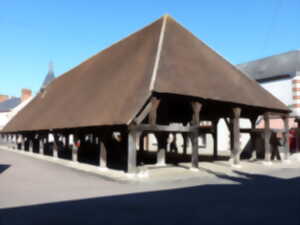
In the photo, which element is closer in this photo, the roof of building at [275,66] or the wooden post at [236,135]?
the wooden post at [236,135]

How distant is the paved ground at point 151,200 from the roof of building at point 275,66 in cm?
1155

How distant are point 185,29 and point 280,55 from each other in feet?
40.8

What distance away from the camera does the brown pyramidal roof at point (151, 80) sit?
10750mm

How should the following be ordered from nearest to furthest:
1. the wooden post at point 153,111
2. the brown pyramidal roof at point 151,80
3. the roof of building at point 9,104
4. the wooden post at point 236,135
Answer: the wooden post at point 153,111 < the brown pyramidal roof at point 151,80 < the wooden post at point 236,135 < the roof of building at point 9,104

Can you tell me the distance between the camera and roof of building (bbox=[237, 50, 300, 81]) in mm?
19930

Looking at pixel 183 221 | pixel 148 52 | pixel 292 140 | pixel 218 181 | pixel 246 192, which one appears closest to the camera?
pixel 183 221

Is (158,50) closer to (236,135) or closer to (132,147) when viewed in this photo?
(132,147)

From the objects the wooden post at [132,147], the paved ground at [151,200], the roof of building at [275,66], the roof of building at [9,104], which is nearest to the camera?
the paved ground at [151,200]

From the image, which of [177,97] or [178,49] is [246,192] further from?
[178,49]

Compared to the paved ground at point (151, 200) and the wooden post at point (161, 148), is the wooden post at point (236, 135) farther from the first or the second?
the wooden post at point (161, 148)

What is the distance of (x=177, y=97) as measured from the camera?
10828mm

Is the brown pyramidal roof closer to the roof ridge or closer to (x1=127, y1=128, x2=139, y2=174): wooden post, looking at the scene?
the roof ridge

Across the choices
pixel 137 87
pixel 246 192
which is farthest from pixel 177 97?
pixel 246 192

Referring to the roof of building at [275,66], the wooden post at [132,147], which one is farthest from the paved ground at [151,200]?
the roof of building at [275,66]
